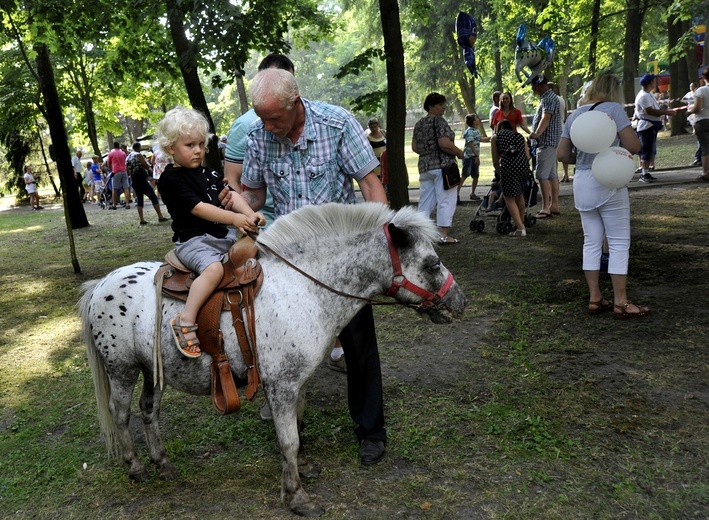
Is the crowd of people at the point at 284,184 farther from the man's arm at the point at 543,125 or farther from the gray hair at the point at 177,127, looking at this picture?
the man's arm at the point at 543,125

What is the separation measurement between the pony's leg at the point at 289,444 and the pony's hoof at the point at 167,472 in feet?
2.87

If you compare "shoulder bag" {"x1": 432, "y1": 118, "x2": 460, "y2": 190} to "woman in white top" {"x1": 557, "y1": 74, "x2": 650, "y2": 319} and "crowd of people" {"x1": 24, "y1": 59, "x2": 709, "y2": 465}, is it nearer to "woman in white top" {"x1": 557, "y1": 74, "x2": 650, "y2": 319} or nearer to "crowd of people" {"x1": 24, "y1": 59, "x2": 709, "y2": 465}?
"woman in white top" {"x1": 557, "y1": 74, "x2": 650, "y2": 319}

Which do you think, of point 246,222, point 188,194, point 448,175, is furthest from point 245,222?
point 448,175

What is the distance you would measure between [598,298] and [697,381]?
1641 millimetres

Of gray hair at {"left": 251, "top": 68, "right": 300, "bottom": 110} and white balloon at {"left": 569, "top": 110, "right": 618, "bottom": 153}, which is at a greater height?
gray hair at {"left": 251, "top": 68, "right": 300, "bottom": 110}

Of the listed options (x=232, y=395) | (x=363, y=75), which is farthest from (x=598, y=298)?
(x=363, y=75)

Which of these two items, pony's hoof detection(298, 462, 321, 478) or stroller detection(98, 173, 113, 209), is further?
stroller detection(98, 173, 113, 209)

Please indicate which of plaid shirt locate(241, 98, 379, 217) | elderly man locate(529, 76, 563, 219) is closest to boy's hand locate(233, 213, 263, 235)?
plaid shirt locate(241, 98, 379, 217)

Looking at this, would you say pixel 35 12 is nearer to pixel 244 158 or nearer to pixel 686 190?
pixel 244 158

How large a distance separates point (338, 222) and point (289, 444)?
126 centimetres

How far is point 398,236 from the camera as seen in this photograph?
10.4 feet

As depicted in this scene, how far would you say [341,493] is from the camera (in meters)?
3.50

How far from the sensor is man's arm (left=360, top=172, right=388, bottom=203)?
368 cm

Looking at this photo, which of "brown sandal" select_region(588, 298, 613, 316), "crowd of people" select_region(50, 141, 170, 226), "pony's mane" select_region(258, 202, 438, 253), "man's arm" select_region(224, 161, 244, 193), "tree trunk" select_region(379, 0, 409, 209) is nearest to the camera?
"pony's mane" select_region(258, 202, 438, 253)
